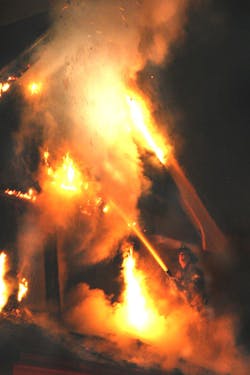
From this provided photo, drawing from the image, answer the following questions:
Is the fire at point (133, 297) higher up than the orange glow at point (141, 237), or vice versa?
the orange glow at point (141, 237)

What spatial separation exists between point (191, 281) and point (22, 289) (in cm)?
268

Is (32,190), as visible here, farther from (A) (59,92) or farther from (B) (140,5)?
(B) (140,5)

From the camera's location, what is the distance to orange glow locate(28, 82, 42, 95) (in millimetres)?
5898

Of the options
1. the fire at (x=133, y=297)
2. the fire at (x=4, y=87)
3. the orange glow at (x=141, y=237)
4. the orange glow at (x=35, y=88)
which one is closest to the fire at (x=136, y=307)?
the fire at (x=133, y=297)

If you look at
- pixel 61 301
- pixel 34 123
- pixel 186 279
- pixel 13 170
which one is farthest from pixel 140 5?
pixel 61 301

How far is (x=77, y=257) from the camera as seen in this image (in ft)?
19.8

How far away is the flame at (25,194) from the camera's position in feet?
19.4

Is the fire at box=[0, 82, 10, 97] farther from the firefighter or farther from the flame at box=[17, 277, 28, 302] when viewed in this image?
the firefighter

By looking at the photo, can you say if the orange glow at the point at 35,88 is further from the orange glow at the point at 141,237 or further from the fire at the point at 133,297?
the fire at the point at 133,297

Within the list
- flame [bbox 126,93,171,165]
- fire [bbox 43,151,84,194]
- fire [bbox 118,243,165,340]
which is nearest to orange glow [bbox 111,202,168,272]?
fire [bbox 118,243,165,340]

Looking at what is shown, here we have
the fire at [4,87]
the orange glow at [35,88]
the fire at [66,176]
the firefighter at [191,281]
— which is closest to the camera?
the firefighter at [191,281]

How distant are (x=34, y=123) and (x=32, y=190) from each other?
43.7 inches

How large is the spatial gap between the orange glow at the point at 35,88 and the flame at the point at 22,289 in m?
2.97

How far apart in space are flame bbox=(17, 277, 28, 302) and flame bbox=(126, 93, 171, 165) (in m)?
2.83
